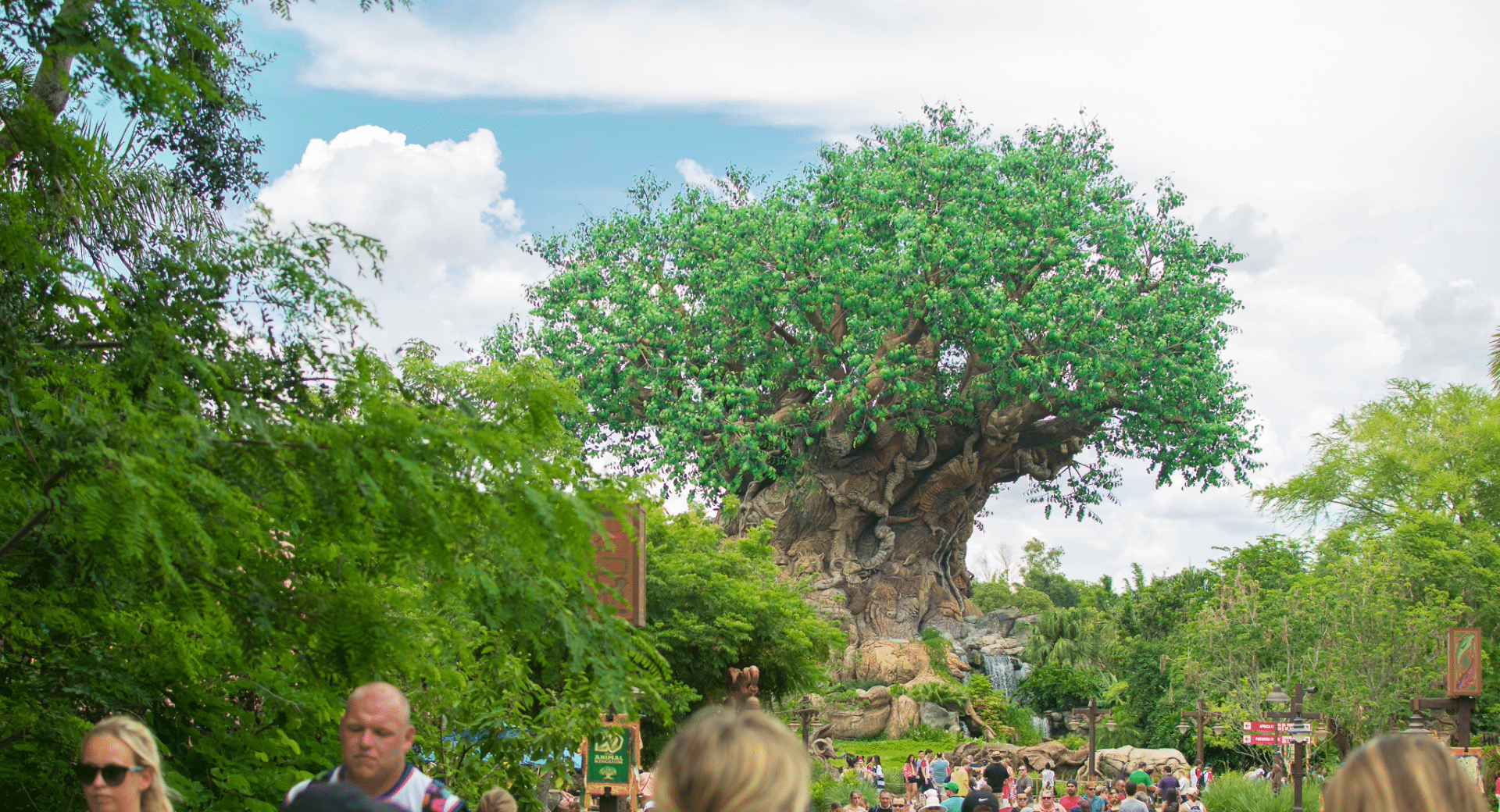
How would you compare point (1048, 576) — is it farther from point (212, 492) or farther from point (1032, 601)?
point (212, 492)

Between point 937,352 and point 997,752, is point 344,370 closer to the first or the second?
point 997,752

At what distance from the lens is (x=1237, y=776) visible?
2544 centimetres

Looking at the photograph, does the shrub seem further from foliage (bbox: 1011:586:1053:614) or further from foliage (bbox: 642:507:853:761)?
foliage (bbox: 1011:586:1053:614)

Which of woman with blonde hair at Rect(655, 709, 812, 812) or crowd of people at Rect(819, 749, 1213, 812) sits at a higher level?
woman with blonde hair at Rect(655, 709, 812, 812)

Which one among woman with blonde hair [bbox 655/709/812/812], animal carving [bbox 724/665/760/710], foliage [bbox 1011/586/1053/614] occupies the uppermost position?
foliage [bbox 1011/586/1053/614]

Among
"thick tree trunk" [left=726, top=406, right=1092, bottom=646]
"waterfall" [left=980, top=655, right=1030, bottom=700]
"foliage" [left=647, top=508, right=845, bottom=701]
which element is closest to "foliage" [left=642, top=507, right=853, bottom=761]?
"foliage" [left=647, top=508, right=845, bottom=701]

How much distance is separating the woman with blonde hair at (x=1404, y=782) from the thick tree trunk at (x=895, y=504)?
34565 mm

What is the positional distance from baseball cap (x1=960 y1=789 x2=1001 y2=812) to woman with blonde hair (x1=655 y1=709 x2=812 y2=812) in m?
9.92

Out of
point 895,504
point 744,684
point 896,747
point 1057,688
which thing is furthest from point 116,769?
point 1057,688

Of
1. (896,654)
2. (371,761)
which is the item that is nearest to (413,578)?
(371,761)

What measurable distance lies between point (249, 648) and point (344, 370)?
4.16ft

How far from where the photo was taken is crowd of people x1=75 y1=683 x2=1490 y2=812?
89.8 inches

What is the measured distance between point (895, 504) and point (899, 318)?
376 inches

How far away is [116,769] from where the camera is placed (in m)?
3.56
